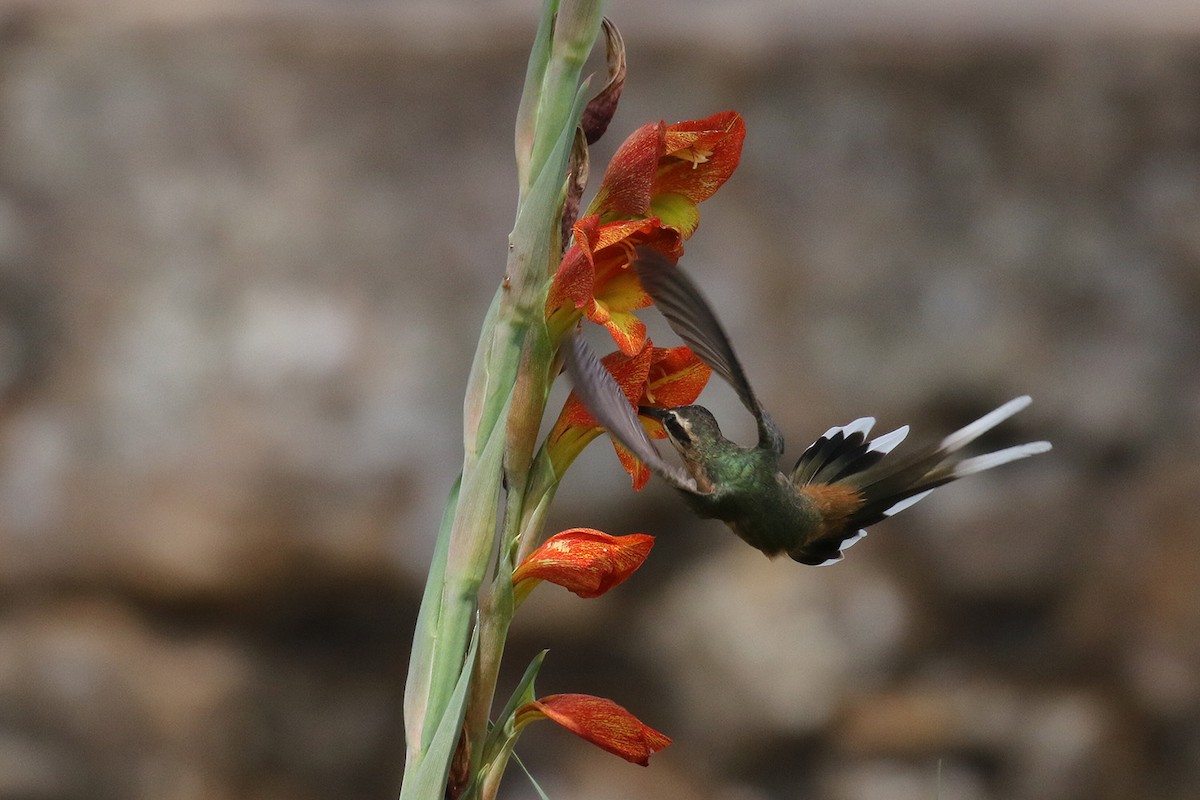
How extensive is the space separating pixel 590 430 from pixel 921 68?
2101 millimetres

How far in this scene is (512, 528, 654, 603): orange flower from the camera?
57 cm

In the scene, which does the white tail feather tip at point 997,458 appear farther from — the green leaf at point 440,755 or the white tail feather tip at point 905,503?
the green leaf at point 440,755

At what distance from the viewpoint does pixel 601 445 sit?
94.5 inches

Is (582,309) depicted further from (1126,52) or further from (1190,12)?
(1190,12)

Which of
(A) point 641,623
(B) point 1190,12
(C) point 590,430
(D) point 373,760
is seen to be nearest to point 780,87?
(B) point 1190,12

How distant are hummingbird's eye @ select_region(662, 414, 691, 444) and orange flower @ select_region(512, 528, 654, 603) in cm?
16

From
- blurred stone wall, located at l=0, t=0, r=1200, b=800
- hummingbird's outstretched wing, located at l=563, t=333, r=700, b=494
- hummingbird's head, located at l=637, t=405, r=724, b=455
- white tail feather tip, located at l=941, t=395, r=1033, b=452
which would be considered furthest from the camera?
blurred stone wall, located at l=0, t=0, r=1200, b=800

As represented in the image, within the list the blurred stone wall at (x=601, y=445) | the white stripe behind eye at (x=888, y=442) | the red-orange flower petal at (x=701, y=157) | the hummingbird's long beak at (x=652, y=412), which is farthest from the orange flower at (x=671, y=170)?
the blurred stone wall at (x=601, y=445)

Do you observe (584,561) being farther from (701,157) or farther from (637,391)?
(701,157)

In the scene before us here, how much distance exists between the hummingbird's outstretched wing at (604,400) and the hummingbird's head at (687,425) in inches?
5.3

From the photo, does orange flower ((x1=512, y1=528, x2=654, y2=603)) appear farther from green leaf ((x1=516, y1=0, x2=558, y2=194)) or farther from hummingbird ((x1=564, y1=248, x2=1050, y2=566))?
A: green leaf ((x1=516, y1=0, x2=558, y2=194))

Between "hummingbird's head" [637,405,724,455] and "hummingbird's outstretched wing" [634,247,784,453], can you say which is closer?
"hummingbird's outstretched wing" [634,247,784,453]

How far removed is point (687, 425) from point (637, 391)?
14 centimetres

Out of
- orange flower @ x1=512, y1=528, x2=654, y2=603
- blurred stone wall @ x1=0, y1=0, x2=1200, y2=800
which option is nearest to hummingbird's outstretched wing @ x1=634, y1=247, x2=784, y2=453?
orange flower @ x1=512, y1=528, x2=654, y2=603
